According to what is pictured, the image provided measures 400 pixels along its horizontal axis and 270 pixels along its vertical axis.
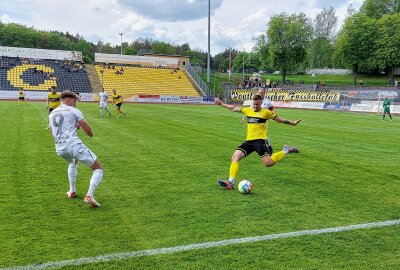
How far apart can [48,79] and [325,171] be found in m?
57.9

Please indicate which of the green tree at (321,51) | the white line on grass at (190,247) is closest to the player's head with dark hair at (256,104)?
the white line on grass at (190,247)

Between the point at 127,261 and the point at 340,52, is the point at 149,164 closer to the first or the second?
the point at 127,261

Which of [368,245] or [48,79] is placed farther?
[48,79]

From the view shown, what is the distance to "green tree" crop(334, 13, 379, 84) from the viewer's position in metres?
75.8

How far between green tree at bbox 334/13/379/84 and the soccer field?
71.1 m

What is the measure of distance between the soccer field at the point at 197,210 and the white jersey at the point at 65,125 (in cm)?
108

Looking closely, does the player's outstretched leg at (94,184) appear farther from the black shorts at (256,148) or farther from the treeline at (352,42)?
the treeline at (352,42)

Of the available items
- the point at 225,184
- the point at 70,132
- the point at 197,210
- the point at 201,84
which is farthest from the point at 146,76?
the point at 197,210

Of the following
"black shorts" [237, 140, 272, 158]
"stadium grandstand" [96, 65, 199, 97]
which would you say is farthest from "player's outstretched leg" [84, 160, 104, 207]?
"stadium grandstand" [96, 65, 199, 97]

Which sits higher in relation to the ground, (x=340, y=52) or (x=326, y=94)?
(x=340, y=52)

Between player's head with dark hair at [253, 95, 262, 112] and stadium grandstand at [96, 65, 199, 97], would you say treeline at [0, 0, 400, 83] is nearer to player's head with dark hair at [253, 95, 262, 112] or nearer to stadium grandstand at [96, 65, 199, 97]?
stadium grandstand at [96, 65, 199, 97]

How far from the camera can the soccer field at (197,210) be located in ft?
15.6

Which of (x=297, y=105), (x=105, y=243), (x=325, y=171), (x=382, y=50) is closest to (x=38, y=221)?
(x=105, y=243)

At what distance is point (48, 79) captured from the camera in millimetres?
60438
